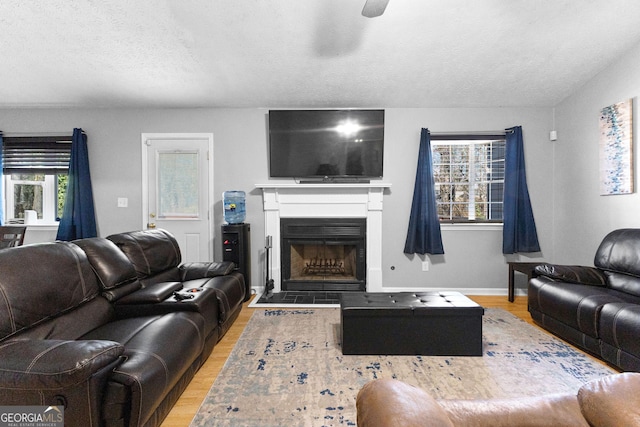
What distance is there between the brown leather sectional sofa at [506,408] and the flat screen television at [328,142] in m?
3.16

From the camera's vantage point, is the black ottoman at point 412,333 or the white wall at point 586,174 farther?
the white wall at point 586,174

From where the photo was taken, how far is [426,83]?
137 inches

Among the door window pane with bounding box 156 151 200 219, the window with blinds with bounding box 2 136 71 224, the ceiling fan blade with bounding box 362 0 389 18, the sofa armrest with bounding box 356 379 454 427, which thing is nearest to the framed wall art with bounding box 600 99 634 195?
the ceiling fan blade with bounding box 362 0 389 18

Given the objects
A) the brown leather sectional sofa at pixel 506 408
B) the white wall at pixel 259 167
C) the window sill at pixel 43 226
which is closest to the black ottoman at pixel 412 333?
the brown leather sectional sofa at pixel 506 408

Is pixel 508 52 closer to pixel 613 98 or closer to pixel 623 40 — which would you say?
pixel 623 40

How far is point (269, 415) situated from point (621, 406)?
4.87 feet

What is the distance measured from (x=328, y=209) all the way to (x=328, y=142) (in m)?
0.85

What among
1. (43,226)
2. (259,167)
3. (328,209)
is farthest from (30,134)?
(328,209)

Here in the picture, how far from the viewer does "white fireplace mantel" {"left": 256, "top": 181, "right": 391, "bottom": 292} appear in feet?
13.0

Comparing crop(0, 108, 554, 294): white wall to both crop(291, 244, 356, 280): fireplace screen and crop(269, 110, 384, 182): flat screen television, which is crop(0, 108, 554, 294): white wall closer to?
crop(269, 110, 384, 182): flat screen television

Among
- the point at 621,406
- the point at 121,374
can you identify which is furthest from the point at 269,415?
the point at 621,406

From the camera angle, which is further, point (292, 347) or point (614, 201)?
point (614, 201)

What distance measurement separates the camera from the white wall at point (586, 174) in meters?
2.99

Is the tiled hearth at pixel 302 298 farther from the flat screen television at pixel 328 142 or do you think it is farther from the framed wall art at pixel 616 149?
the framed wall art at pixel 616 149
